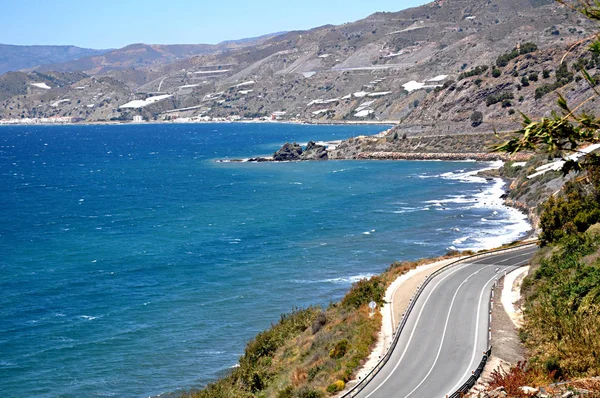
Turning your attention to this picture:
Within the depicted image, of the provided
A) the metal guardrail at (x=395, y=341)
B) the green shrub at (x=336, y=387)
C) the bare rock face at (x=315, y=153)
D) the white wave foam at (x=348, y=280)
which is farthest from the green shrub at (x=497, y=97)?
the green shrub at (x=336, y=387)

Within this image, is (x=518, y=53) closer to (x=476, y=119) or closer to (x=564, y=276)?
(x=476, y=119)

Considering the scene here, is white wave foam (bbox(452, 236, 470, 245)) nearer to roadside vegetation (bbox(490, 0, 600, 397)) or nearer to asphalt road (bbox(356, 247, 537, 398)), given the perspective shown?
roadside vegetation (bbox(490, 0, 600, 397))

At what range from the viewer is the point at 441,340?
89.5 ft

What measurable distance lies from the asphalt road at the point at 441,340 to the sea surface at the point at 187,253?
31.6ft

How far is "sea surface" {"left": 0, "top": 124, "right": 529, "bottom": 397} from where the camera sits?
3575 centimetres

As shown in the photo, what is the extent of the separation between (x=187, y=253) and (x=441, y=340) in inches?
1354

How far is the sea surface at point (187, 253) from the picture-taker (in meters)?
35.8

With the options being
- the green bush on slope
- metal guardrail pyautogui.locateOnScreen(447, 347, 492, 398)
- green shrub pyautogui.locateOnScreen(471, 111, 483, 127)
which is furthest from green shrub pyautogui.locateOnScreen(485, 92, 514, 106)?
metal guardrail pyautogui.locateOnScreen(447, 347, 492, 398)

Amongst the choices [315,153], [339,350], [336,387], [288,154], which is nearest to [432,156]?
[315,153]

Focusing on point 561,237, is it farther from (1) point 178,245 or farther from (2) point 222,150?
(2) point 222,150

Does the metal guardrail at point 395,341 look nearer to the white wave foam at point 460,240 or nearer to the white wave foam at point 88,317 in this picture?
the white wave foam at point 460,240

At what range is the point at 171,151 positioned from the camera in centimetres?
16750

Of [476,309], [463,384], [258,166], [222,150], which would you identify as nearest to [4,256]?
[476,309]

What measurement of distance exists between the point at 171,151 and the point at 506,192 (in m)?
103
